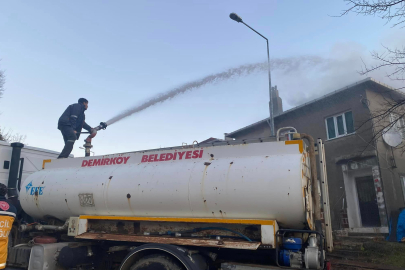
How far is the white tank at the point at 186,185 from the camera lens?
4.40 meters

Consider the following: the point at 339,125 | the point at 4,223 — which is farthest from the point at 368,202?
Result: the point at 4,223

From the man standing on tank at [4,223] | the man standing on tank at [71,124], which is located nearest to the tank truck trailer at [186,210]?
the man standing on tank at [4,223]

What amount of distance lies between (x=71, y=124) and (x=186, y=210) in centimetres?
412

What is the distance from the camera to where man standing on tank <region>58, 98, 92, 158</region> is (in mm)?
7332

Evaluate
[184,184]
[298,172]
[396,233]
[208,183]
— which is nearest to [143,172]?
[184,184]

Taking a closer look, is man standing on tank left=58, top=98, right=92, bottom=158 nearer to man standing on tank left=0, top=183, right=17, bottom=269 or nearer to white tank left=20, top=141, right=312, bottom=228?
white tank left=20, top=141, right=312, bottom=228

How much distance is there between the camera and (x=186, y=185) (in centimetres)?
491

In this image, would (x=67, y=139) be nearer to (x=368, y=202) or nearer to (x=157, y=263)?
(x=157, y=263)

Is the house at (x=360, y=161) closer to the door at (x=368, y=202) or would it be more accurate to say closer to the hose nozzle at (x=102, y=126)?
the door at (x=368, y=202)

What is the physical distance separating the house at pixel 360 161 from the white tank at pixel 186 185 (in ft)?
29.9

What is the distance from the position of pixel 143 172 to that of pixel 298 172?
98.4 inches

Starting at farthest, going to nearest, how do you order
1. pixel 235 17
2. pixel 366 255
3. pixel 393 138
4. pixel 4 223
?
pixel 393 138
pixel 235 17
pixel 366 255
pixel 4 223

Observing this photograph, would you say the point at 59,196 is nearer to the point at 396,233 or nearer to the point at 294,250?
the point at 294,250

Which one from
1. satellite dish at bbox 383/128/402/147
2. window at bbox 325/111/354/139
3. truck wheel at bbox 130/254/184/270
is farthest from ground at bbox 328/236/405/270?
window at bbox 325/111/354/139
